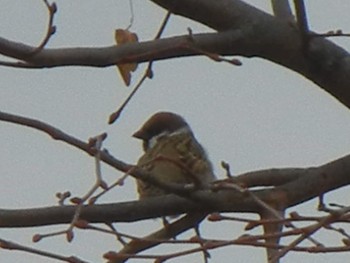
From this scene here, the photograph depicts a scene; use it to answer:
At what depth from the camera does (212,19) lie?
9.47 ft

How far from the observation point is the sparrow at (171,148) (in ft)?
13.7

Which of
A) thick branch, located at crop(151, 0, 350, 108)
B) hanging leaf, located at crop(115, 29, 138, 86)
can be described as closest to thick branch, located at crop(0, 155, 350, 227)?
thick branch, located at crop(151, 0, 350, 108)

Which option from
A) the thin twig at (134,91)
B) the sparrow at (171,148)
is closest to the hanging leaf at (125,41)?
the thin twig at (134,91)

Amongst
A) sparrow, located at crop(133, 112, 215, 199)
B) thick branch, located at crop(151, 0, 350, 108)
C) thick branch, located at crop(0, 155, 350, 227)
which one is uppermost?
sparrow, located at crop(133, 112, 215, 199)

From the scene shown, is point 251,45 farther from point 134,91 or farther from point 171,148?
point 171,148

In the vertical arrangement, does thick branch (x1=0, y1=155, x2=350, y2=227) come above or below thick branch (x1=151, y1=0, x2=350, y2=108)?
below

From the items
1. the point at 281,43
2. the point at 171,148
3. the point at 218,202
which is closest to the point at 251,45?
the point at 281,43

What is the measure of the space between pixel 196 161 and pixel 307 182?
1590mm

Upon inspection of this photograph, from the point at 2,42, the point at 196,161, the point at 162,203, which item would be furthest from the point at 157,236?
the point at 196,161

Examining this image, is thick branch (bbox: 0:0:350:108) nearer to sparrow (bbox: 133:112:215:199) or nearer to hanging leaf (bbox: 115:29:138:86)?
hanging leaf (bbox: 115:29:138:86)

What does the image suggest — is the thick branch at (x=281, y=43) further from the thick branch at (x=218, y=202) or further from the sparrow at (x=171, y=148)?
the sparrow at (x=171, y=148)

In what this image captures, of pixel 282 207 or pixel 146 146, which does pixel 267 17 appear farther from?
pixel 146 146

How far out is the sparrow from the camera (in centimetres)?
418

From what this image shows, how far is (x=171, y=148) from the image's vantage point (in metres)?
4.70
